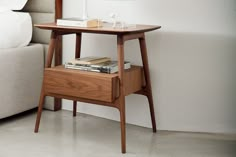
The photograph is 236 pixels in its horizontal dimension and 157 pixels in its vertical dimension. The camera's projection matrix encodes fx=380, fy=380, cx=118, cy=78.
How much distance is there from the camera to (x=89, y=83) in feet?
6.53

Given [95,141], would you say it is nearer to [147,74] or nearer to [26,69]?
[147,74]

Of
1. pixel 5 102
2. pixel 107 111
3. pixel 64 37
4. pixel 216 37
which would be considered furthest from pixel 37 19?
pixel 216 37

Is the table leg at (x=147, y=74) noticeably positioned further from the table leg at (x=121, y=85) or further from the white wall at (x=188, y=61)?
the table leg at (x=121, y=85)

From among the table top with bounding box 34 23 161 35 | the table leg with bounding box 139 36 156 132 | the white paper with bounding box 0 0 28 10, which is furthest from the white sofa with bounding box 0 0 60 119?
the table leg with bounding box 139 36 156 132

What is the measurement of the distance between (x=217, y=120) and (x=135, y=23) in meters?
0.76

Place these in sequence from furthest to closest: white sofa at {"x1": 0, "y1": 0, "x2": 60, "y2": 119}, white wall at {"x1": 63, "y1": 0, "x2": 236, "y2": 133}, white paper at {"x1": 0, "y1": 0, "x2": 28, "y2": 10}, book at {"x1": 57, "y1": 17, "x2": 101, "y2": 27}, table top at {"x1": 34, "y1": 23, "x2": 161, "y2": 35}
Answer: white paper at {"x1": 0, "y1": 0, "x2": 28, "y2": 10}
white sofa at {"x1": 0, "y1": 0, "x2": 60, "y2": 119}
white wall at {"x1": 63, "y1": 0, "x2": 236, "y2": 133}
book at {"x1": 57, "y1": 17, "x2": 101, "y2": 27}
table top at {"x1": 34, "y1": 23, "x2": 161, "y2": 35}

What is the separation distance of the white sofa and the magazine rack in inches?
11.5

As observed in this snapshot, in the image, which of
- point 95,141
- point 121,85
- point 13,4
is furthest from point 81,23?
point 13,4

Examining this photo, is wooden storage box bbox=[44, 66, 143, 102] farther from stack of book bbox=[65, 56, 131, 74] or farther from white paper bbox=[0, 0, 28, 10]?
white paper bbox=[0, 0, 28, 10]

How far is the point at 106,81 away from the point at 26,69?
771 millimetres

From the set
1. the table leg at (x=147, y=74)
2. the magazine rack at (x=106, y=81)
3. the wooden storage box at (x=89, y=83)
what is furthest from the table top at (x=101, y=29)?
the wooden storage box at (x=89, y=83)

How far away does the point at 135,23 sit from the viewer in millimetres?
2320

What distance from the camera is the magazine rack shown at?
1.93 m

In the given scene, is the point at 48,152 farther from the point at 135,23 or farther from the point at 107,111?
the point at 135,23
